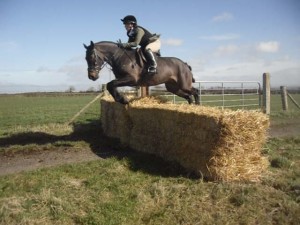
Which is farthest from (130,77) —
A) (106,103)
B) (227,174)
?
(227,174)

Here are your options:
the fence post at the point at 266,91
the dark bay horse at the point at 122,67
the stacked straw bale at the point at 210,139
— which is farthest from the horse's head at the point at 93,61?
the fence post at the point at 266,91

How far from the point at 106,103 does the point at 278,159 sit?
6.02 meters

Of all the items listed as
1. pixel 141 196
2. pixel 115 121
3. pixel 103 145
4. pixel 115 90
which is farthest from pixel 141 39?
pixel 141 196

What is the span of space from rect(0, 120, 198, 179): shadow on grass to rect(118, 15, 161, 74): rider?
2.48m

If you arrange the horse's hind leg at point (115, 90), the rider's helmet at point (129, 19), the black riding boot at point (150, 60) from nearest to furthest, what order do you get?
the horse's hind leg at point (115, 90)
the rider's helmet at point (129, 19)
the black riding boot at point (150, 60)

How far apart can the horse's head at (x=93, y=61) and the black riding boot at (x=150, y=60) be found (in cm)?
132

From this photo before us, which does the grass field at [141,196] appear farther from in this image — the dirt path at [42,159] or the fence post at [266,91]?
the fence post at [266,91]

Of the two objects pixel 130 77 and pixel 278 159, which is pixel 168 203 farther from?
pixel 130 77

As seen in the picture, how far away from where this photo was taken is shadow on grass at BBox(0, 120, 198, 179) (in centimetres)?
789

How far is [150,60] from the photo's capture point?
10242 mm

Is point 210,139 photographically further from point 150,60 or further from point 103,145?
→ point 103,145

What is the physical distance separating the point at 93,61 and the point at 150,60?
163 cm

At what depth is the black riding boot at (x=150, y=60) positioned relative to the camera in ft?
33.4

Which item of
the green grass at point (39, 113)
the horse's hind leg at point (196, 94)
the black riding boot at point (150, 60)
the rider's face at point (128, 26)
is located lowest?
the green grass at point (39, 113)
